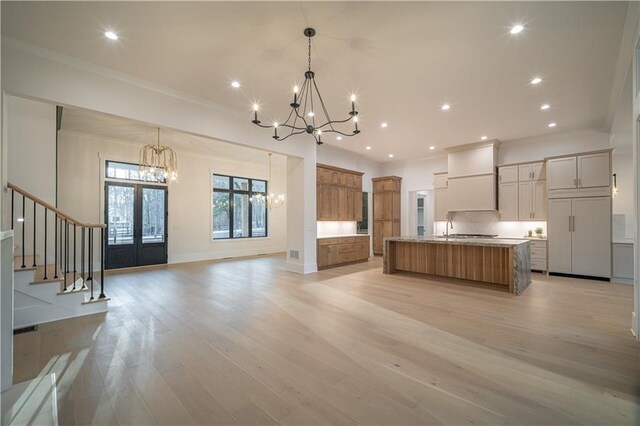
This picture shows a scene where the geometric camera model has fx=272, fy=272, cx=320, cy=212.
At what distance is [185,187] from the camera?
8.38 meters

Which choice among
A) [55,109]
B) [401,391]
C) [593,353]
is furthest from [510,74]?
[55,109]

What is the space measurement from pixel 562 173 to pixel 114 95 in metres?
8.96

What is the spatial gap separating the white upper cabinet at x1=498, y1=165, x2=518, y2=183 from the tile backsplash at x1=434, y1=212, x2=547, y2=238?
3.11 feet

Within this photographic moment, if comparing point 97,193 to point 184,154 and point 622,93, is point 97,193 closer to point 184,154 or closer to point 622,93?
point 184,154

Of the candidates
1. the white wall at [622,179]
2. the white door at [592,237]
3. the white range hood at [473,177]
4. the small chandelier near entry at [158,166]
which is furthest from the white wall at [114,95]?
the white wall at [622,179]

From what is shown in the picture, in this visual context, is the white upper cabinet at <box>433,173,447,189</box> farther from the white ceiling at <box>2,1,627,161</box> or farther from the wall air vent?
the wall air vent

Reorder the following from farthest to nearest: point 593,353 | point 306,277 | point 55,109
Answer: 1. point 306,277
2. point 55,109
3. point 593,353

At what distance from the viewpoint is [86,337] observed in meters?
3.06

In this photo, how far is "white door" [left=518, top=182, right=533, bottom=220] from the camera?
6.84 meters

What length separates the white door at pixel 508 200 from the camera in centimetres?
704

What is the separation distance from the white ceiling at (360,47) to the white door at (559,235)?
2153mm

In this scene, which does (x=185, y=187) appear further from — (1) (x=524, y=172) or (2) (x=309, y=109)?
(1) (x=524, y=172)

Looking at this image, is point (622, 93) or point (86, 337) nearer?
point (86, 337)

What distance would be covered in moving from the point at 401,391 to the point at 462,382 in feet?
1.73
